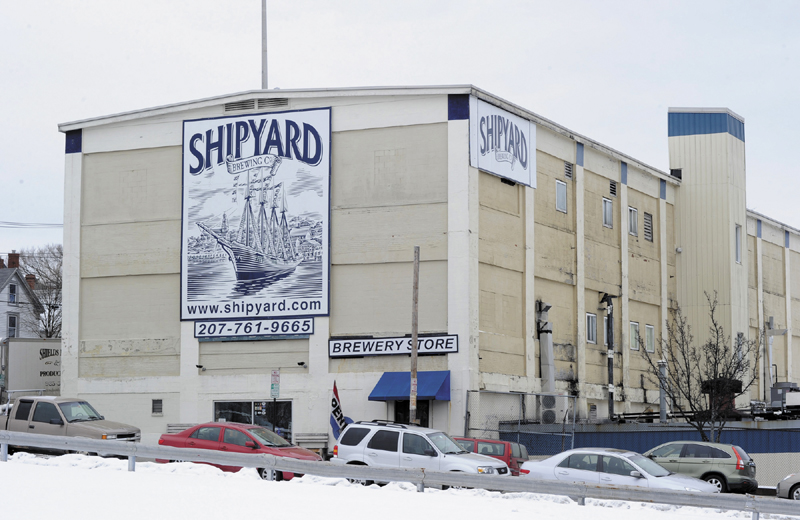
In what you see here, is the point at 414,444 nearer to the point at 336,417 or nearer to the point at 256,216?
the point at 336,417

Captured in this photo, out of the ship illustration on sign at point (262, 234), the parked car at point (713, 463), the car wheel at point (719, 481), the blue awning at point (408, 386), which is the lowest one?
the car wheel at point (719, 481)

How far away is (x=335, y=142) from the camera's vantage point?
1486 inches

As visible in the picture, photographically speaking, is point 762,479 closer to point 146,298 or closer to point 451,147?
point 451,147

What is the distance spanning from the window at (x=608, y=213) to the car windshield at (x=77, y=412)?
78.8 ft

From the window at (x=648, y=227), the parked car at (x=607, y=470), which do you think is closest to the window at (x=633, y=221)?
the window at (x=648, y=227)

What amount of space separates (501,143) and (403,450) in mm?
17541

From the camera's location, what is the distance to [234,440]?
24594 mm

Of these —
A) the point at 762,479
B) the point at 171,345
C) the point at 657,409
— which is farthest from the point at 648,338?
the point at 171,345

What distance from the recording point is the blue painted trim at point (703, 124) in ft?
166

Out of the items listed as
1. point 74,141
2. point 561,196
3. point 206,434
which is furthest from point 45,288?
point 206,434

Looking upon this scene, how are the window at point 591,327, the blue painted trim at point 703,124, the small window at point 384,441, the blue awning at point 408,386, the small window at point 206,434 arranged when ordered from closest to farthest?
1. the small window at point 384,441
2. the small window at point 206,434
3. the blue awning at point 408,386
4. the window at point 591,327
5. the blue painted trim at point 703,124

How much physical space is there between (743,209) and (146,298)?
28773mm

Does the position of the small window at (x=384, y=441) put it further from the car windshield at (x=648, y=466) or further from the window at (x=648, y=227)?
the window at (x=648, y=227)

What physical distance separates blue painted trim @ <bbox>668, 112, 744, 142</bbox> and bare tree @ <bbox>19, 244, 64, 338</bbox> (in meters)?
50.3
